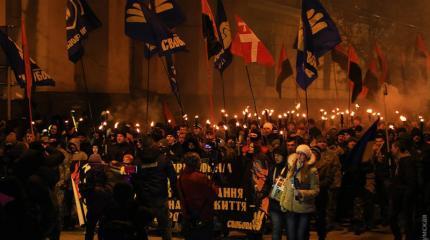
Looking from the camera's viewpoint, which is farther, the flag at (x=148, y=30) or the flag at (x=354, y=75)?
the flag at (x=354, y=75)

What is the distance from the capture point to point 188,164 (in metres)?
9.42

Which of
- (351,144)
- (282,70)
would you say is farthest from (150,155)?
(282,70)

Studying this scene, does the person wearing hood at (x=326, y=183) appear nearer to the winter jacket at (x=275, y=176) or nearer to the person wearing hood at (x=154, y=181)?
the winter jacket at (x=275, y=176)

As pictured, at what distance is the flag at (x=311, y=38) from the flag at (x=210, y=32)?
1480 mm

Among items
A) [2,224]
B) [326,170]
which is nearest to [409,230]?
[326,170]

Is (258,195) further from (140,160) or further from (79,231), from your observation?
(79,231)

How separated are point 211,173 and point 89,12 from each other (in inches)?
169

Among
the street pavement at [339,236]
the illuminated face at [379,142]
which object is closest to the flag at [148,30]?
the street pavement at [339,236]

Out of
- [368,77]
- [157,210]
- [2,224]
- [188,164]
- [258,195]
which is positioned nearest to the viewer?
[2,224]

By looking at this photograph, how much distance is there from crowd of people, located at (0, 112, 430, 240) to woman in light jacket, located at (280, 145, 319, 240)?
12 mm

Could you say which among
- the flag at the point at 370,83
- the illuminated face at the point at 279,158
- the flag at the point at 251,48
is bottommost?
the illuminated face at the point at 279,158

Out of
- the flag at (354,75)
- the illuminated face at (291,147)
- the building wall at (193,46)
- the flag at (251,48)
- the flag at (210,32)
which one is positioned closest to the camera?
the illuminated face at (291,147)

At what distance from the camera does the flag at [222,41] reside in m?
15.8

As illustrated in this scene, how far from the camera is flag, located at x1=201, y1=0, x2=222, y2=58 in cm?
1480
